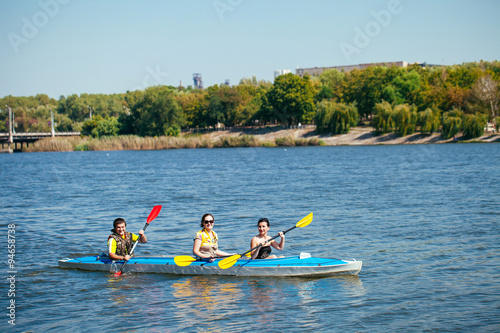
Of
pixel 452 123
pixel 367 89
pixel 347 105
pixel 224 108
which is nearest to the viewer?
pixel 452 123

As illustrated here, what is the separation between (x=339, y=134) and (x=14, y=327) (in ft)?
306

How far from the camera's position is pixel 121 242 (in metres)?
15.0

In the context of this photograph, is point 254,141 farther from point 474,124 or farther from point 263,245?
point 263,245

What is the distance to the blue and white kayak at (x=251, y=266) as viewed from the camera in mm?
13781

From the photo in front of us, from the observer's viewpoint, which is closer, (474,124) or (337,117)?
(474,124)

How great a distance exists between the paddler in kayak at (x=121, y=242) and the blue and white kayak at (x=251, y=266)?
0.22 metres

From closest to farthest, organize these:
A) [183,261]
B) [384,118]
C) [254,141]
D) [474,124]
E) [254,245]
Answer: [254,245] → [183,261] → [474,124] → [384,118] → [254,141]

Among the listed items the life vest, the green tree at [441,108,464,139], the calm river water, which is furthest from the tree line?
the life vest

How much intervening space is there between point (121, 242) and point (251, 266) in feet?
11.6

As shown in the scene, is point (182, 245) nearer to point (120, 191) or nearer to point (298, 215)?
point (298, 215)

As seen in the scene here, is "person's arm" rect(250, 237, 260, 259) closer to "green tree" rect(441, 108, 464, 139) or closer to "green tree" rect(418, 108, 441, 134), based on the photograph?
"green tree" rect(441, 108, 464, 139)

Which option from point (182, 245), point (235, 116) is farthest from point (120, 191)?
point (235, 116)

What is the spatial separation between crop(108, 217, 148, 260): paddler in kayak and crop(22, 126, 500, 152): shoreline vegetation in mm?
81277

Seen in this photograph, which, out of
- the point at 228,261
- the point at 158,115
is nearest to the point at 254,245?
the point at 228,261
